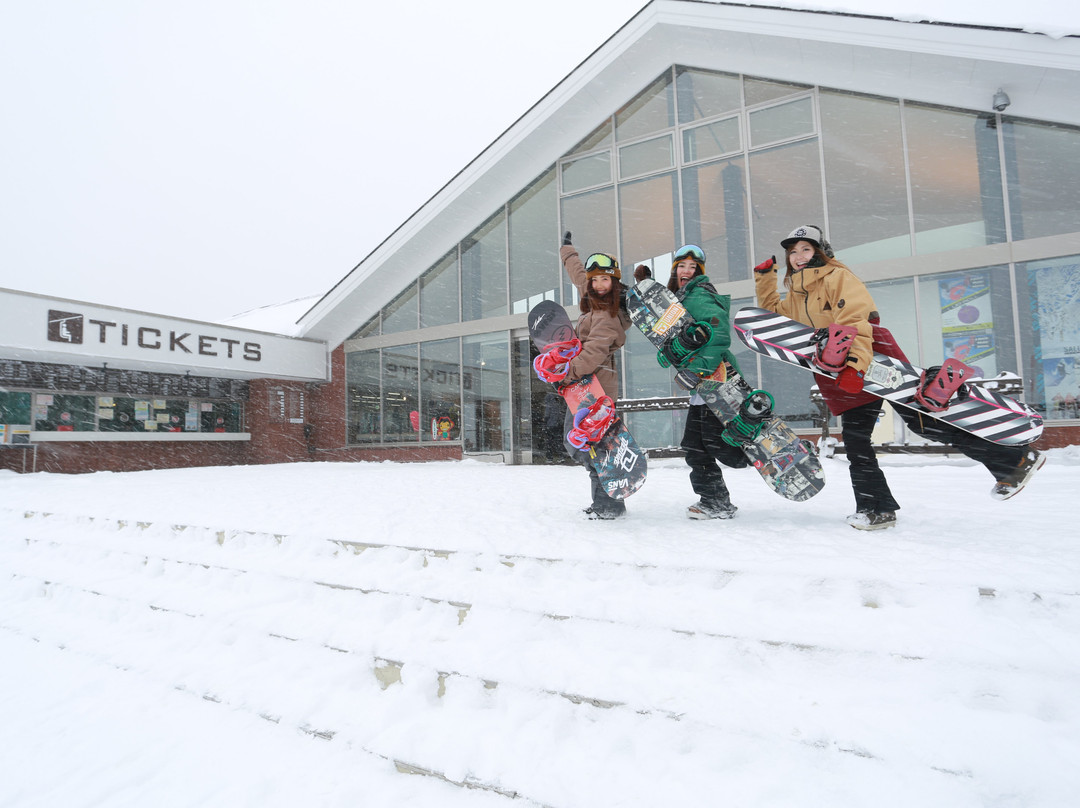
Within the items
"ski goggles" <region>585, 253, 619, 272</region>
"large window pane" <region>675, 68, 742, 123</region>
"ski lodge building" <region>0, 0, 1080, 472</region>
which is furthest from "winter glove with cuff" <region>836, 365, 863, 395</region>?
"large window pane" <region>675, 68, 742, 123</region>


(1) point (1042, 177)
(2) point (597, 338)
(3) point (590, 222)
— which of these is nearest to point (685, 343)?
(2) point (597, 338)

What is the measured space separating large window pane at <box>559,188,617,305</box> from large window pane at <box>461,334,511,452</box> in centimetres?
186

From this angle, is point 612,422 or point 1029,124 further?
point 1029,124

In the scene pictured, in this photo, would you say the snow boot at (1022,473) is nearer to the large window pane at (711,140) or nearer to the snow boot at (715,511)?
the snow boot at (715,511)

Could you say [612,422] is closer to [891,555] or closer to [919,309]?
[891,555]

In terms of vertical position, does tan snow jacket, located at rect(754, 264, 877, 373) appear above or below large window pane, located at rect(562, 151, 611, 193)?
below

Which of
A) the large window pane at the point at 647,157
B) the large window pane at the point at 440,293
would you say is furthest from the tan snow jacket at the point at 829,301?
the large window pane at the point at 440,293

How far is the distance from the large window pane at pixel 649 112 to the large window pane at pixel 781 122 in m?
1.47

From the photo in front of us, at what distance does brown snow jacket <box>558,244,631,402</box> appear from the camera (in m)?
3.54

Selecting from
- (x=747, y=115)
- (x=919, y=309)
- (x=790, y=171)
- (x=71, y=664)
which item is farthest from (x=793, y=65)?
(x=71, y=664)

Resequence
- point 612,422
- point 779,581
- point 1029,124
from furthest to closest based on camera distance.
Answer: point 1029,124
point 612,422
point 779,581

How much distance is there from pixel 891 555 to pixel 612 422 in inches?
64.4

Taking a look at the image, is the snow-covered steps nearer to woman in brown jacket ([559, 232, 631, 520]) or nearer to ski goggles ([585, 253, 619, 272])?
woman in brown jacket ([559, 232, 631, 520])

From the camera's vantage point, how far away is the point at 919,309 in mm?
7891
